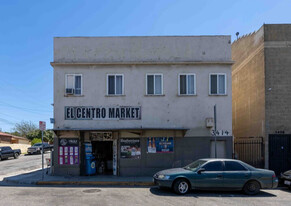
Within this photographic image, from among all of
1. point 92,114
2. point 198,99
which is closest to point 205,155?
point 198,99

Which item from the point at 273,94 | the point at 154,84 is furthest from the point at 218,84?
the point at 154,84

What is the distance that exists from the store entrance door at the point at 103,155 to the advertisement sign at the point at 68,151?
1359 millimetres

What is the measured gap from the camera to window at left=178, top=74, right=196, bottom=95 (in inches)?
531

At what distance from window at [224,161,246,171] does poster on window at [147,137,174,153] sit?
13.1ft

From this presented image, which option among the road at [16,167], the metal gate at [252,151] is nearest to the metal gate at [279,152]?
the metal gate at [252,151]

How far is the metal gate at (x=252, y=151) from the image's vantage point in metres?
13.8

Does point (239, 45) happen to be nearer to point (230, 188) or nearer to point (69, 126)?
point (230, 188)

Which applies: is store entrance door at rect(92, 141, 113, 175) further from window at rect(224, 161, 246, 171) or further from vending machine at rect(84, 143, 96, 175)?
window at rect(224, 161, 246, 171)

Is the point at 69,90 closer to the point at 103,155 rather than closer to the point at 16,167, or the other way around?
the point at 103,155

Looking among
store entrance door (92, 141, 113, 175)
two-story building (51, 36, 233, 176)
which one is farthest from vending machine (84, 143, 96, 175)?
store entrance door (92, 141, 113, 175)

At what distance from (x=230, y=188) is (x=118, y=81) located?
7695 millimetres

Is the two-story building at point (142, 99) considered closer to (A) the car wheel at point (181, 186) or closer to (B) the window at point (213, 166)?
(B) the window at point (213, 166)

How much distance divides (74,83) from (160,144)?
5.71 metres

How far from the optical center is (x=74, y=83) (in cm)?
1356
